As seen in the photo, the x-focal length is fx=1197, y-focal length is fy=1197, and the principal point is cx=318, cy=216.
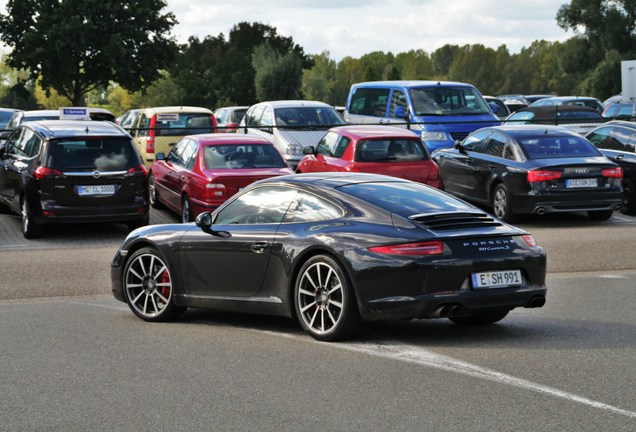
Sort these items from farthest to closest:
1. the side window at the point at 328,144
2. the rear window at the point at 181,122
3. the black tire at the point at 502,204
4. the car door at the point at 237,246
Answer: the rear window at the point at 181,122 < the side window at the point at 328,144 < the black tire at the point at 502,204 < the car door at the point at 237,246

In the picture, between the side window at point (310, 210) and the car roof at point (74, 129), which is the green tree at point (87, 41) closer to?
the car roof at point (74, 129)

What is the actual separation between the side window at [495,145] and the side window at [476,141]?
0.63 feet

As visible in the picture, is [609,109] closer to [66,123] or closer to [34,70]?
[66,123]

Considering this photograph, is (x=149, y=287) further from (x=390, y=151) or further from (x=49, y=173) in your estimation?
(x=390, y=151)

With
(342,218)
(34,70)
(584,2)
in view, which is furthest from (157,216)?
(584,2)

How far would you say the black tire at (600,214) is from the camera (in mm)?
19638

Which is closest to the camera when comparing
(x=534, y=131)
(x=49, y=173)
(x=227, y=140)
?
(x=49, y=173)

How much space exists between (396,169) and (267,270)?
421 inches

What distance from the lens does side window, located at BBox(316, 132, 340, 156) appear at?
69.3 ft

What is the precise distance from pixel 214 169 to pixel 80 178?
86.7 inches

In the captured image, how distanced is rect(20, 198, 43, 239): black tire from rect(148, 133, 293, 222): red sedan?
94.0 inches

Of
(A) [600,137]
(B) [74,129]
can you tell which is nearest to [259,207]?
(B) [74,129]

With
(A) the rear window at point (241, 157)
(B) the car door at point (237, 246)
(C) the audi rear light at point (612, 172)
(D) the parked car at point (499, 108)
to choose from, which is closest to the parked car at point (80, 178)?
(A) the rear window at point (241, 157)

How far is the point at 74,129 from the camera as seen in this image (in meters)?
17.8
